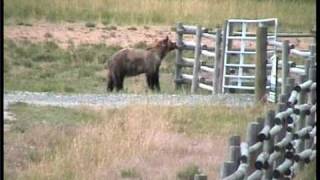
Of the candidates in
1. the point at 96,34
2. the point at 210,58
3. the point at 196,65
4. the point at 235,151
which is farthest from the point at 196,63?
the point at 235,151

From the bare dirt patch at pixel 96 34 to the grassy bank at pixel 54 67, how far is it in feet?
0.07

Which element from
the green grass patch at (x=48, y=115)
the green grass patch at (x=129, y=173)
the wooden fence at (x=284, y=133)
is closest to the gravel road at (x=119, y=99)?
the green grass patch at (x=48, y=115)

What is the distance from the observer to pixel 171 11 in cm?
290

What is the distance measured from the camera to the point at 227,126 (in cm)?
291

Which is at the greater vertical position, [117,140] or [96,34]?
[96,34]

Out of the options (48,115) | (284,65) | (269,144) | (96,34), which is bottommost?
(269,144)

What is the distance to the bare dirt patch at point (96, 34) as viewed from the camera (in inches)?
110

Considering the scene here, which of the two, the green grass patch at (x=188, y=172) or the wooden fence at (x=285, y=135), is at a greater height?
the wooden fence at (x=285, y=135)

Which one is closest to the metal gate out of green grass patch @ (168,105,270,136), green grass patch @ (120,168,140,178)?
green grass patch @ (168,105,270,136)

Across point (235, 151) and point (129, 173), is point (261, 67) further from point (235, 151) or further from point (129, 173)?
point (129, 173)

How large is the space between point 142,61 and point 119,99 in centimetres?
49

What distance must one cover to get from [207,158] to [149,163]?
0.66 feet

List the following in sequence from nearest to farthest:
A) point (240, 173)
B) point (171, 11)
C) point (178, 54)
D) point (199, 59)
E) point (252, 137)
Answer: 1. point (240, 173)
2. point (252, 137)
3. point (171, 11)
4. point (178, 54)
5. point (199, 59)

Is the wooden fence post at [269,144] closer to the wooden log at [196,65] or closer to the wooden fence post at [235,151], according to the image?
the wooden fence post at [235,151]
